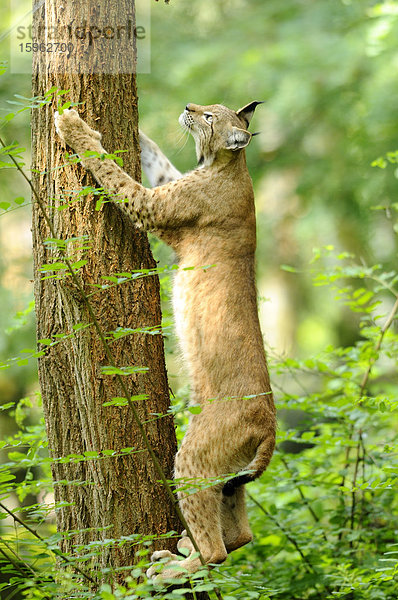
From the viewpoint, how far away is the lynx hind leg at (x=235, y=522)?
3730 millimetres

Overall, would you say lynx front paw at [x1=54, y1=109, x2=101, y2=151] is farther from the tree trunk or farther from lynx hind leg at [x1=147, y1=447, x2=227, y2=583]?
lynx hind leg at [x1=147, y1=447, x2=227, y2=583]

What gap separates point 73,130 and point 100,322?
92 centimetres

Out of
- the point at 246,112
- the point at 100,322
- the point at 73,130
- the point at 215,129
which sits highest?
the point at 246,112

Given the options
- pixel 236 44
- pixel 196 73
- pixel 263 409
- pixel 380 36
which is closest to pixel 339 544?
pixel 263 409

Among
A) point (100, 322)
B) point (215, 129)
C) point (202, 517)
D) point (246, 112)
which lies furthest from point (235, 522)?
point (246, 112)

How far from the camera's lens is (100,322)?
3215mm

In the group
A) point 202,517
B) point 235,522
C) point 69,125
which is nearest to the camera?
point 69,125

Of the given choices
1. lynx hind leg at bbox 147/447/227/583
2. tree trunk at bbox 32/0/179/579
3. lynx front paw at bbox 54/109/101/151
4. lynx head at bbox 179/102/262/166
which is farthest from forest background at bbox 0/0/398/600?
lynx front paw at bbox 54/109/101/151

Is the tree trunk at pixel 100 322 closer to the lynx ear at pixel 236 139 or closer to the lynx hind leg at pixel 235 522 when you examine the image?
the lynx hind leg at pixel 235 522

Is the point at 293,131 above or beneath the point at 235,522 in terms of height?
above

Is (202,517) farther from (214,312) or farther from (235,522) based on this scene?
(214,312)

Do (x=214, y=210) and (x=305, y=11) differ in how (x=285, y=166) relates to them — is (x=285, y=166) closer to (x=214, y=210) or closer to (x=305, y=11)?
(x=305, y=11)

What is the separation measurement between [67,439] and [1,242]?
510cm

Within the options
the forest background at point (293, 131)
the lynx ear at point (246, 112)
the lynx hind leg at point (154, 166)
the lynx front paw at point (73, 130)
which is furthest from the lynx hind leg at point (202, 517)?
the lynx ear at point (246, 112)
